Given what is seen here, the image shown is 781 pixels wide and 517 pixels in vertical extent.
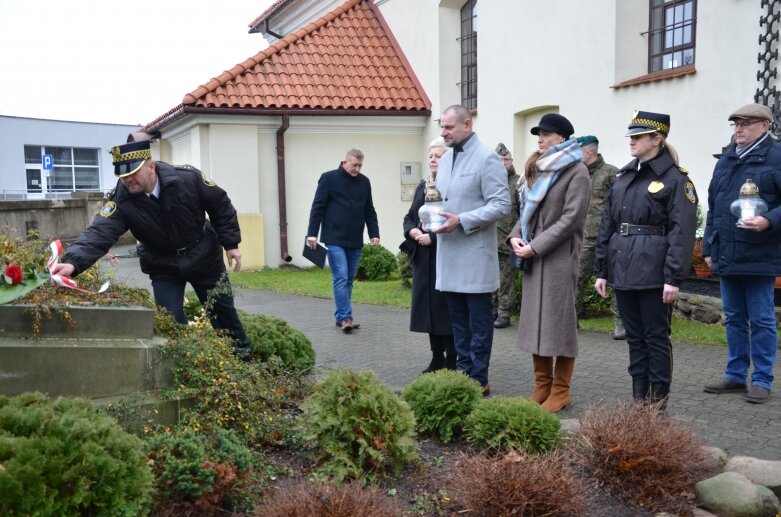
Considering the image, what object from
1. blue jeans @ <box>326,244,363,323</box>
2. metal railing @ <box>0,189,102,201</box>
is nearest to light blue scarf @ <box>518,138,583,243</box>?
blue jeans @ <box>326,244,363,323</box>

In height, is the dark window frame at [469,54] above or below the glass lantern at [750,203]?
above

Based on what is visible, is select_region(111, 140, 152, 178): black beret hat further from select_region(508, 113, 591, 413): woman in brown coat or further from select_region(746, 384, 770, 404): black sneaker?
select_region(746, 384, 770, 404): black sneaker

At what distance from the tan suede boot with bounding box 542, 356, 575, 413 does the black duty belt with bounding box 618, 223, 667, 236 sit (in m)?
0.99

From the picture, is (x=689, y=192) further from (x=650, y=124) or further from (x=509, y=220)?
(x=509, y=220)

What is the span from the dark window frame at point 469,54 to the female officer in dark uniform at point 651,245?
1094cm

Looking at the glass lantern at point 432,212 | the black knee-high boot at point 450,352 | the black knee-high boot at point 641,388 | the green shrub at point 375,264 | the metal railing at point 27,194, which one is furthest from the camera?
the metal railing at point 27,194

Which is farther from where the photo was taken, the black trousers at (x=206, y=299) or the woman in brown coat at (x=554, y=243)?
the black trousers at (x=206, y=299)

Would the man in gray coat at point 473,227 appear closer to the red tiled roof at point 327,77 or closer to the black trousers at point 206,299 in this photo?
the black trousers at point 206,299

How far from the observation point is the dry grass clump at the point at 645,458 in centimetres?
370

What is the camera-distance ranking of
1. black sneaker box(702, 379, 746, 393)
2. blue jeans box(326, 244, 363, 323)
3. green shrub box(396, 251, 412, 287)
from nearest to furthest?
black sneaker box(702, 379, 746, 393) < blue jeans box(326, 244, 363, 323) < green shrub box(396, 251, 412, 287)

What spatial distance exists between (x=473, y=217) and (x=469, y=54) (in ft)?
37.8

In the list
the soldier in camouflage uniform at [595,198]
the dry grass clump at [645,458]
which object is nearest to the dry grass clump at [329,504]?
the dry grass clump at [645,458]

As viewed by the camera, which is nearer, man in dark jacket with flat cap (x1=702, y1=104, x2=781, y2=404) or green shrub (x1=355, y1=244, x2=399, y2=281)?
man in dark jacket with flat cap (x1=702, y1=104, x2=781, y2=404)

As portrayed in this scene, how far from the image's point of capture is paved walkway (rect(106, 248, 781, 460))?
4.90 m
